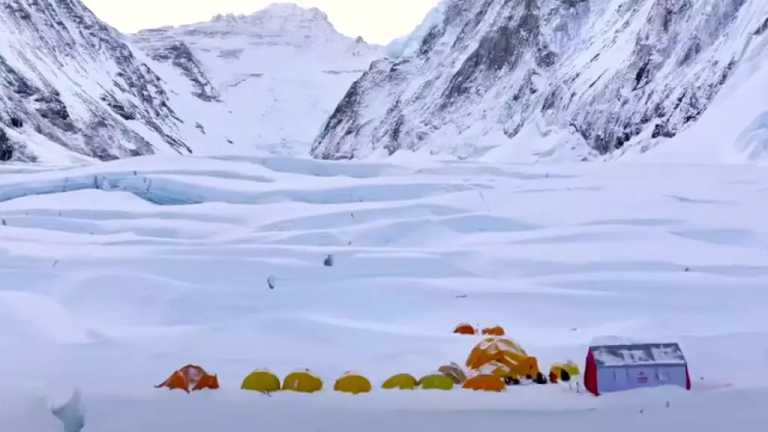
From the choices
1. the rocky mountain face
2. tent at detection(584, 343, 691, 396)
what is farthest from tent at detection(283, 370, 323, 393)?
the rocky mountain face

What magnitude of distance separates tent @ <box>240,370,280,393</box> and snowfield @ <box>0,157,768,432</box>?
11cm

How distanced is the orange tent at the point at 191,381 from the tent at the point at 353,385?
596 millimetres

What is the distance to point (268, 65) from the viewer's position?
166125 mm

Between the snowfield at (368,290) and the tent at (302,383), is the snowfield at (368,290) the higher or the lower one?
the higher one

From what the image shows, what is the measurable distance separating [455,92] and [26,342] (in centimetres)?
4883

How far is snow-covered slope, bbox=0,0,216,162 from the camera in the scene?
2232 inches

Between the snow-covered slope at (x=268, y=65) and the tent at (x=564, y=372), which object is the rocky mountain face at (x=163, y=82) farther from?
the tent at (x=564, y=372)

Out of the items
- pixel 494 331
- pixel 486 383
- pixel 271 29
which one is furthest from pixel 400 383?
pixel 271 29

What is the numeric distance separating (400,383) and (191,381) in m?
1.02

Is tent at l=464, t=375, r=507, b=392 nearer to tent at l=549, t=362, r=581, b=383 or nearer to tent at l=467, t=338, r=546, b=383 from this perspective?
tent at l=467, t=338, r=546, b=383

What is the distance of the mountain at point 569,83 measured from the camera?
26750 millimetres

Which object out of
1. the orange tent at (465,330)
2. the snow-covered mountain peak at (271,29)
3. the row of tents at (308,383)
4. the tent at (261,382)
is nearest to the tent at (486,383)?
the row of tents at (308,383)

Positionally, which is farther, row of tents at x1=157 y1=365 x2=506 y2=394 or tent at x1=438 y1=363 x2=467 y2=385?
tent at x1=438 y1=363 x2=467 y2=385

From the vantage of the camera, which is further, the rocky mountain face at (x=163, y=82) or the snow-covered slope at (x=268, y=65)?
the snow-covered slope at (x=268, y=65)
